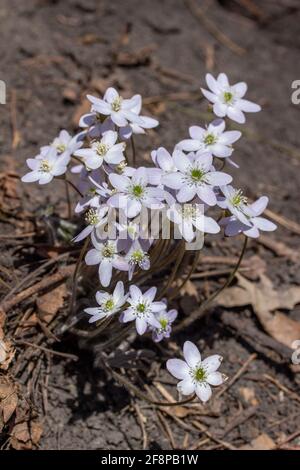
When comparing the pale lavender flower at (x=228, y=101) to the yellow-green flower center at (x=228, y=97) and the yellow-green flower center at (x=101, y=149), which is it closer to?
the yellow-green flower center at (x=228, y=97)

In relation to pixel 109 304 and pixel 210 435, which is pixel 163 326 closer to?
pixel 109 304

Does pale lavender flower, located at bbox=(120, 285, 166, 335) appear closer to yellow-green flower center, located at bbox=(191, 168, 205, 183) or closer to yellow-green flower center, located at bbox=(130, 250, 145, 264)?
yellow-green flower center, located at bbox=(130, 250, 145, 264)

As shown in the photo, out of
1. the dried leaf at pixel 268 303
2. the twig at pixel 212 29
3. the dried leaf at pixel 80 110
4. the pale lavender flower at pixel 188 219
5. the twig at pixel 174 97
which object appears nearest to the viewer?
the pale lavender flower at pixel 188 219

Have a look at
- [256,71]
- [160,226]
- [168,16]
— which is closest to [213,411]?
[160,226]

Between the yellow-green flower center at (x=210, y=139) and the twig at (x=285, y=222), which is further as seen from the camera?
the twig at (x=285, y=222)

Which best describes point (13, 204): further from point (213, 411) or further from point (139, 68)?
point (139, 68)

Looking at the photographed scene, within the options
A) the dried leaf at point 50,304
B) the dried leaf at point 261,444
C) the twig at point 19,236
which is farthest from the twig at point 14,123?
the dried leaf at point 261,444
